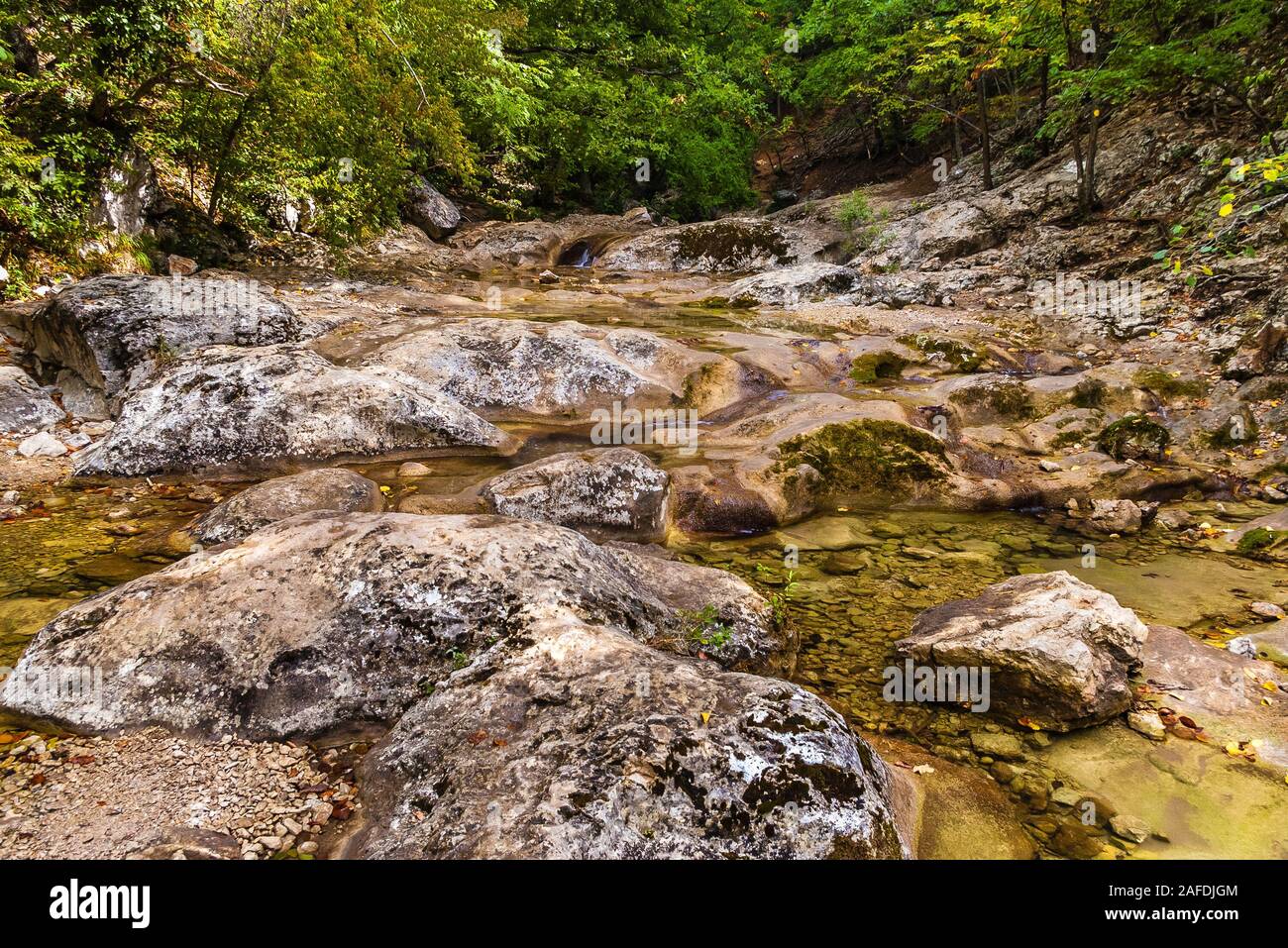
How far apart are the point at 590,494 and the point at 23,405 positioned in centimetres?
585

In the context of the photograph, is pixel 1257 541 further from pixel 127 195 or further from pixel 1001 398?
pixel 127 195

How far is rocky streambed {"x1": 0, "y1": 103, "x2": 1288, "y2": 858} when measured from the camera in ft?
8.07

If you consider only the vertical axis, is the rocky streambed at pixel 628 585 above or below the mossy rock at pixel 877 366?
below

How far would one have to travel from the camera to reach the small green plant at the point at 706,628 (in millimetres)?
3650

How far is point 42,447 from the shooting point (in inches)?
235

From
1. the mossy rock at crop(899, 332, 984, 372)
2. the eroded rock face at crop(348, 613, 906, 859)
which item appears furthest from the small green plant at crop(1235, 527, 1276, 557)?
the eroded rock face at crop(348, 613, 906, 859)

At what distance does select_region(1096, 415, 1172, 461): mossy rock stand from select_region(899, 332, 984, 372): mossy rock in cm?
245

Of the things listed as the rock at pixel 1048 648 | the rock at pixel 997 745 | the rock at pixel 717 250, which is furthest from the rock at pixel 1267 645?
the rock at pixel 717 250

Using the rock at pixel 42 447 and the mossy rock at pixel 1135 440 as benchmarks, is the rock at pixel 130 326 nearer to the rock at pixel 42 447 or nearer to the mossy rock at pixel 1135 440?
the rock at pixel 42 447

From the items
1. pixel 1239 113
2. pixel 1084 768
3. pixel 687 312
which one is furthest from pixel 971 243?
pixel 1084 768

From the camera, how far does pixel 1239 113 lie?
38.8ft

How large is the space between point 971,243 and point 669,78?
500 inches

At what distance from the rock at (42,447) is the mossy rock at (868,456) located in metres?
6.72

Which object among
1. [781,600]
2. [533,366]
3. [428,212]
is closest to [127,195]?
[533,366]
